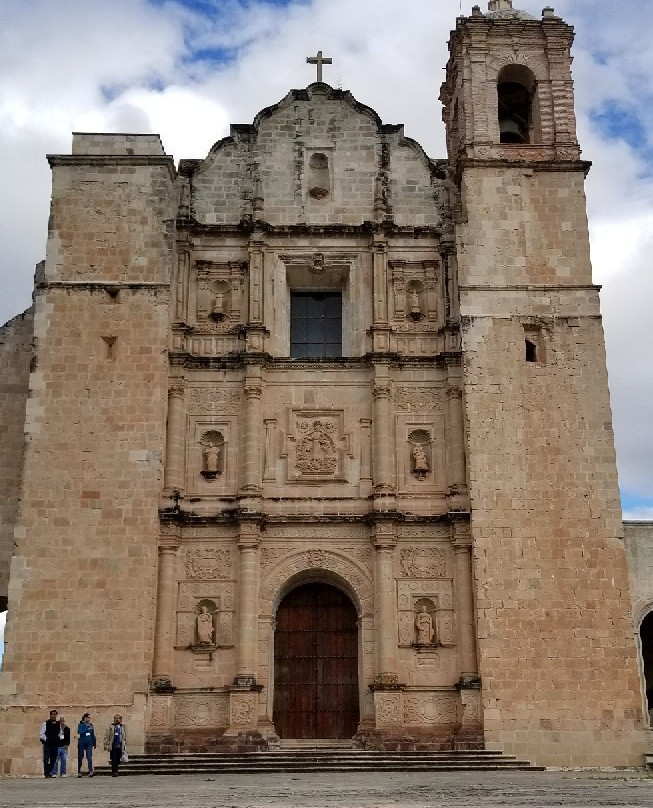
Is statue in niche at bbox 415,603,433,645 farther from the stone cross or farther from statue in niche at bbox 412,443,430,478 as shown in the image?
the stone cross

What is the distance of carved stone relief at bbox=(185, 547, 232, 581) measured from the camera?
56.1ft

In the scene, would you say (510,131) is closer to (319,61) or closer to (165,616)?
(319,61)

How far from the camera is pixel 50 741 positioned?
1479 cm

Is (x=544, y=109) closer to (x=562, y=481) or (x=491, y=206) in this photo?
(x=491, y=206)

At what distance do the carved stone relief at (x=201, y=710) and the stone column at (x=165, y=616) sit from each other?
0.41m

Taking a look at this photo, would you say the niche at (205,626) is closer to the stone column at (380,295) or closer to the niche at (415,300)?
the stone column at (380,295)

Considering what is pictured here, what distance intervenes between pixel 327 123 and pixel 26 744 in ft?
39.9

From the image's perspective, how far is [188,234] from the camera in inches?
749

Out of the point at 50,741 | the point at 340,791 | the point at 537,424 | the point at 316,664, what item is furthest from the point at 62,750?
the point at 537,424

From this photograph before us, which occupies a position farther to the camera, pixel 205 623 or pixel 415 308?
pixel 415 308

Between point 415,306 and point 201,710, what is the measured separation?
7820 mm

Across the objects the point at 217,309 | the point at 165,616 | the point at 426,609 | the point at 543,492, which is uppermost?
the point at 217,309

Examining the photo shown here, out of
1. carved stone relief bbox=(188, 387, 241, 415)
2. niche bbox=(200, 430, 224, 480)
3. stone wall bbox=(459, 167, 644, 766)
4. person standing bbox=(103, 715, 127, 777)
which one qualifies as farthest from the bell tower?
person standing bbox=(103, 715, 127, 777)

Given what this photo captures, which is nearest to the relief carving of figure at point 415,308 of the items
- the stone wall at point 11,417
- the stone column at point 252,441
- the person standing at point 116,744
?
the stone column at point 252,441
